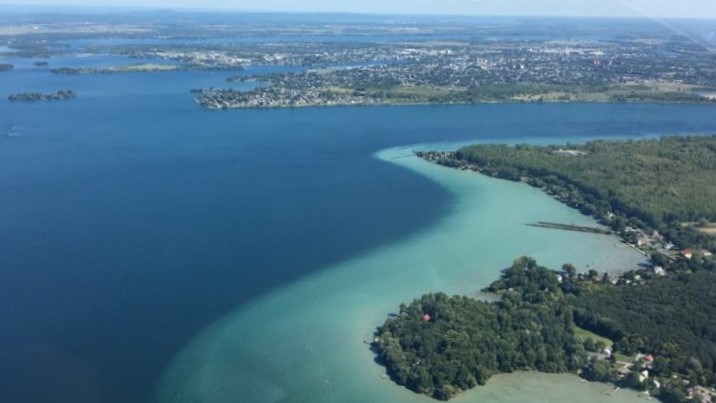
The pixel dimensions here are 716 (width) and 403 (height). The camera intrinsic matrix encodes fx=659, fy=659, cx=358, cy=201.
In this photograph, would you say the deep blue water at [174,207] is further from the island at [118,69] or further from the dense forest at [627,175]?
the island at [118,69]

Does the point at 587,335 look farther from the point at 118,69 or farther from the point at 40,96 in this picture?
the point at 118,69

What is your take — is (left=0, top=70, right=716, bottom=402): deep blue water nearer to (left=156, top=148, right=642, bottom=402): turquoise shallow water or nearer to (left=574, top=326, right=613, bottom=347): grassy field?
(left=156, top=148, right=642, bottom=402): turquoise shallow water

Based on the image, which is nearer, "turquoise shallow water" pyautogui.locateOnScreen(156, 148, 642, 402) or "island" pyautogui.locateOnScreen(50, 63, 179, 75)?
"turquoise shallow water" pyautogui.locateOnScreen(156, 148, 642, 402)

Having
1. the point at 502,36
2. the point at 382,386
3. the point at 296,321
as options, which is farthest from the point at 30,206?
the point at 502,36

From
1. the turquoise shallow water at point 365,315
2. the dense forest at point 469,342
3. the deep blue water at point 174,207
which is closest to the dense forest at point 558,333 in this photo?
the dense forest at point 469,342

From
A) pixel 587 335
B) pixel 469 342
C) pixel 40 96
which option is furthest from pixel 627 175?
pixel 40 96

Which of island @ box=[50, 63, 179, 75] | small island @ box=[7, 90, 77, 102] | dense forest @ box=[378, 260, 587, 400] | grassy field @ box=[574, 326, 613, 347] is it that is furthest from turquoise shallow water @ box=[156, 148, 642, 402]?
island @ box=[50, 63, 179, 75]
